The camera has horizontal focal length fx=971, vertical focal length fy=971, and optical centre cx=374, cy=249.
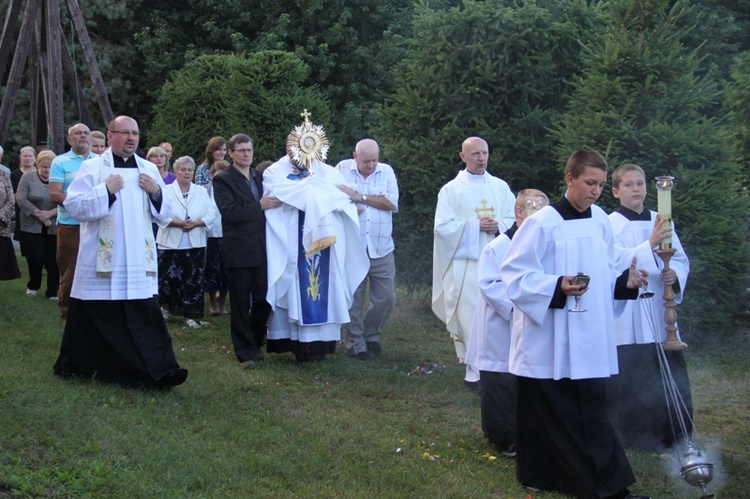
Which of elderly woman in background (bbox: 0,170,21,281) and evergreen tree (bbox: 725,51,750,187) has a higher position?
evergreen tree (bbox: 725,51,750,187)

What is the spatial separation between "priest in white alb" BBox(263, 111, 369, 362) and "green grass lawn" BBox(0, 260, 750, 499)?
12.6 inches

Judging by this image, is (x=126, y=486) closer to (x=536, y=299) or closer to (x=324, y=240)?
(x=536, y=299)

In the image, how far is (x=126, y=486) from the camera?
566 centimetres

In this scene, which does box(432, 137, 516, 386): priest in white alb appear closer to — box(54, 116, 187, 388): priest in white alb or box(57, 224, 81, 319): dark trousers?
box(54, 116, 187, 388): priest in white alb

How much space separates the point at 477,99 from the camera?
40.5ft

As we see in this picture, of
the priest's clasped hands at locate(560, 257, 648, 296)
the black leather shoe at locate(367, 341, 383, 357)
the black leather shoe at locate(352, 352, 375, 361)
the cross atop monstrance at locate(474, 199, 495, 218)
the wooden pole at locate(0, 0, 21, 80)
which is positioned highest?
the wooden pole at locate(0, 0, 21, 80)

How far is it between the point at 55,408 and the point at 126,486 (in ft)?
4.60

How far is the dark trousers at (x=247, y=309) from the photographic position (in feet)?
31.0

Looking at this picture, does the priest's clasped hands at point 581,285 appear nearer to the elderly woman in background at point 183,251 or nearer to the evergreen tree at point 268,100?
the elderly woman in background at point 183,251

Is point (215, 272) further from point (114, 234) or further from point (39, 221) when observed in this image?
point (114, 234)

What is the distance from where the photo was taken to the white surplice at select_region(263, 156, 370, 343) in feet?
32.1

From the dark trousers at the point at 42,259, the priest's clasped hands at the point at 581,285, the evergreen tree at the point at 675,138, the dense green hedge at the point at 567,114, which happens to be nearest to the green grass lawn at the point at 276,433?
the evergreen tree at the point at 675,138

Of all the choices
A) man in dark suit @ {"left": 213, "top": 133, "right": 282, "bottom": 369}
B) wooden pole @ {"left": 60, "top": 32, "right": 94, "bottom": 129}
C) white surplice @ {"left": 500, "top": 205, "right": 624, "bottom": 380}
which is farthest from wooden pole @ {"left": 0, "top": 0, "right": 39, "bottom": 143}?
white surplice @ {"left": 500, "top": 205, "right": 624, "bottom": 380}

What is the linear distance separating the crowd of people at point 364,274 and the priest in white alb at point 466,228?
0.02 m
